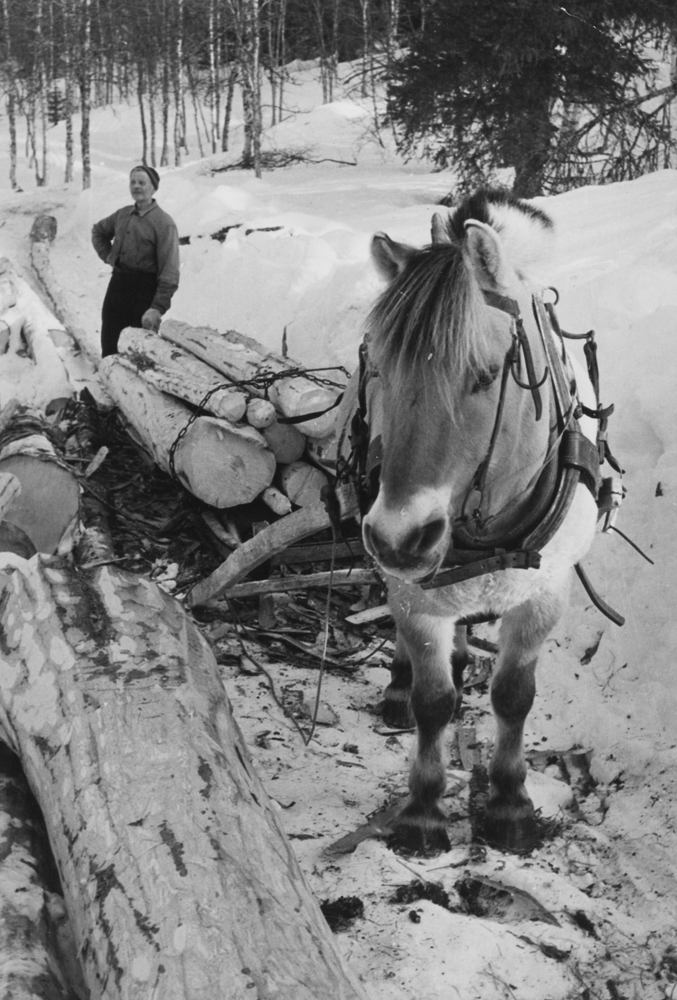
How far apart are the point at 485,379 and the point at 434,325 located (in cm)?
21

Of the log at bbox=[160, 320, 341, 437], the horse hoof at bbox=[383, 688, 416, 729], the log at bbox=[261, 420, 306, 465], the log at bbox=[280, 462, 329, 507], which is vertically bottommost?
the horse hoof at bbox=[383, 688, 416, 729]

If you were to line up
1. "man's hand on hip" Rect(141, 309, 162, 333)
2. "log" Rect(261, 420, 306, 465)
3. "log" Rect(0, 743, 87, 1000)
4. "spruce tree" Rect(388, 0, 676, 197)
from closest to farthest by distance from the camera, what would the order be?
1. "log" Rect(0, 743, 87, 1000)
2. "log" Rect(261, 420, 306, 465)
3. "man's hand on hip" Rect(141, 309, 162, 333)
4. "spruce tree" Rect(388, 0, 676, 197)

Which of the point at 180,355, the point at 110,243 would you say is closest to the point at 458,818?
the point at 180,355

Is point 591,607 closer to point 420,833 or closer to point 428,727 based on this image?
point 428,727

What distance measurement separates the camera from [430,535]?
2232mm

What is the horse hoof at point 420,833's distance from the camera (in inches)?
119

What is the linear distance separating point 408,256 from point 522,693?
1642 mm

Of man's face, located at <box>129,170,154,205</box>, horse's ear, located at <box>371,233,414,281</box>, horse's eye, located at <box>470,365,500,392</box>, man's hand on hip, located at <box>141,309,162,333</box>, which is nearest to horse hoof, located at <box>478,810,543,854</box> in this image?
horse's eye, located at <box>470,365,500,392</box>

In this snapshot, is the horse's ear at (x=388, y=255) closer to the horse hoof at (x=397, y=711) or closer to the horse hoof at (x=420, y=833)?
the horse hoof at (x=420, y=833)

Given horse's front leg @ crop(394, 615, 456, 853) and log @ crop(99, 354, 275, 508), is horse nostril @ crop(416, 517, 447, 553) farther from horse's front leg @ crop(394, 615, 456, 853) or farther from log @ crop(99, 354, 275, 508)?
log @ crop(99, 354, 275, 508)

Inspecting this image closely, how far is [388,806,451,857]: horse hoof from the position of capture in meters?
3.03

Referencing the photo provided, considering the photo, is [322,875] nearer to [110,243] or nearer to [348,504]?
[348,504]

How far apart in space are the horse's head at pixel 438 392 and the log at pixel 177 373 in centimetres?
230

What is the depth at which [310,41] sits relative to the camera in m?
33.8
